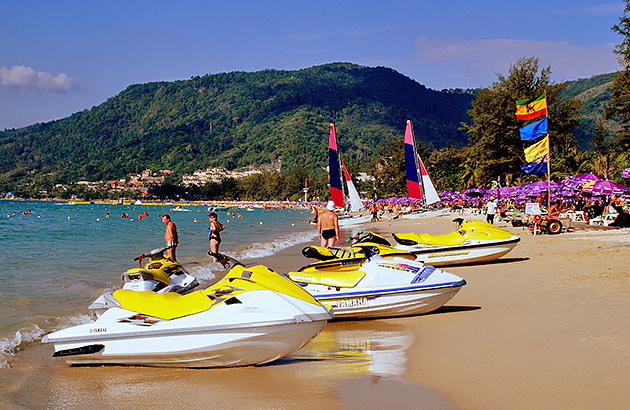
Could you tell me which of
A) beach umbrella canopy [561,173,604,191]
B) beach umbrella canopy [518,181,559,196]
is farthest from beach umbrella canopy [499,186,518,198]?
beach umbrella canopy [561,173,604,191]

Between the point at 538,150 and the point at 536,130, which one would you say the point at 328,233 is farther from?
the point at 536,130

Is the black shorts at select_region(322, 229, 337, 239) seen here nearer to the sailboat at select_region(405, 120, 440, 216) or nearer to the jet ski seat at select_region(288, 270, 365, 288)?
the jet ski seat at select_region(288, 270, 365, 288)

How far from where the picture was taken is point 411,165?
1388 inches

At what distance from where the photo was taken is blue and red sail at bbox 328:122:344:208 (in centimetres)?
2972

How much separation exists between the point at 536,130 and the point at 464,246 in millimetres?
12215

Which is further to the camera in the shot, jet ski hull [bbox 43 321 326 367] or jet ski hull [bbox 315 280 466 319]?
jet ski hull [bbox 315 280 466 319]

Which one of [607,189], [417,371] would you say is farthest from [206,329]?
[607,189]

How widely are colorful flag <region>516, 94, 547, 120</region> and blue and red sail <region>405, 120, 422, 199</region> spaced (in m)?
10.0

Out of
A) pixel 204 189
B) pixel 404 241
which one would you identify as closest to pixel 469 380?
pixel 404 241

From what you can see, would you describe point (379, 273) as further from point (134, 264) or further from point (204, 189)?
point (204, 189)

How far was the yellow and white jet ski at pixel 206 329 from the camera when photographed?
217 inches

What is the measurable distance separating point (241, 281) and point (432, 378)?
2.12 m

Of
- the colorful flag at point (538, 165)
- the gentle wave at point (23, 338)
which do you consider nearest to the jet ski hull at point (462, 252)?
the gentle wave at point (23, 338)

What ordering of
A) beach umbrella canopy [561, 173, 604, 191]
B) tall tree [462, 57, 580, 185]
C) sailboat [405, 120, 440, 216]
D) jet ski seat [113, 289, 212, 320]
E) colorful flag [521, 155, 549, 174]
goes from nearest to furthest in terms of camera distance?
jet ski seat [113, 289, 212, 320], colorful flag [521, 155, 549, 174], beach umbrella canopy [561, 173, 604, 191], sailboat [405, 120, 440, 216], tall tree [462, 57, 580, 185]
